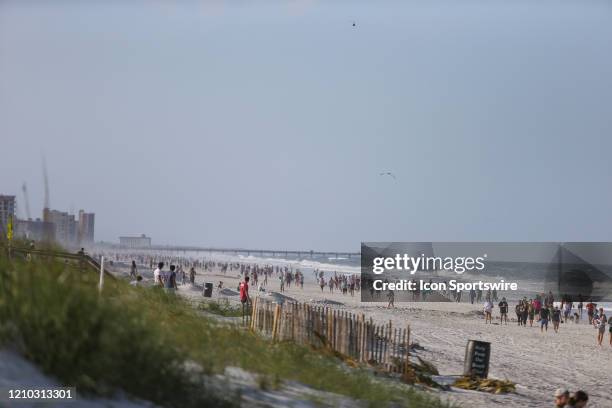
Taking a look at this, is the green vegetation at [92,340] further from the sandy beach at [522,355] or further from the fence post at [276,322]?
the sandy beach at [522,355]

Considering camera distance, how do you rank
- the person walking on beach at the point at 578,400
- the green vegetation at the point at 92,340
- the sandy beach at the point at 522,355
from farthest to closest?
the sandy beach at the point at 522,355
the person walking on beach at the point at 578,400
the green vegetation at the point at 92,340

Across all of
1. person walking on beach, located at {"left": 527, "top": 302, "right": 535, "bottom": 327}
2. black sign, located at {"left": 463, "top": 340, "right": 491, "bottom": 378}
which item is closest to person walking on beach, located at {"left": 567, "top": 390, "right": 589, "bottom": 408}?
black sign, located at {"left": 463, "top": 340, "right": 491, "bottom": 378}

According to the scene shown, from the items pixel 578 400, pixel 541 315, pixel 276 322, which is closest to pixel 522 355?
pixel 541 315

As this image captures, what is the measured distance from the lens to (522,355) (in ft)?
81.0

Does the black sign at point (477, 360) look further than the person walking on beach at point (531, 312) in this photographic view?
No

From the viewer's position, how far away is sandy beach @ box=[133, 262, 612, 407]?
15.4 m

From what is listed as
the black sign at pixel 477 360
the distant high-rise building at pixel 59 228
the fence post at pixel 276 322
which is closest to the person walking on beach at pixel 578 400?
the black sign at pixel 477 360

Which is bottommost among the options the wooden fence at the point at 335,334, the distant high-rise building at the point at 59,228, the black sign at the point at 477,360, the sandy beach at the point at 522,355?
the sandy beach at the point at 522,355

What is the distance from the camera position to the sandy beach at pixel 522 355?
1544 cm

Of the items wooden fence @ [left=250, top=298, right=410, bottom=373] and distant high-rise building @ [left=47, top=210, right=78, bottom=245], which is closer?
distant high-rise building @ [left=47, top=210, right=78, bottom=245]

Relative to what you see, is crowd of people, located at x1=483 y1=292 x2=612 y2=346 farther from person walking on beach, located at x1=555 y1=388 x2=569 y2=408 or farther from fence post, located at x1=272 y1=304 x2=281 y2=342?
person walking on beach, located at x1=555 y1=388 x2=569 y2=408

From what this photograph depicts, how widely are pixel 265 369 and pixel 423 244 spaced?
82.3 meters

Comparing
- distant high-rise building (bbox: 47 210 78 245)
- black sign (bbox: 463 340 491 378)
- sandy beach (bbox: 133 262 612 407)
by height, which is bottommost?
sandy beach (bbox: 133 262 612 407)

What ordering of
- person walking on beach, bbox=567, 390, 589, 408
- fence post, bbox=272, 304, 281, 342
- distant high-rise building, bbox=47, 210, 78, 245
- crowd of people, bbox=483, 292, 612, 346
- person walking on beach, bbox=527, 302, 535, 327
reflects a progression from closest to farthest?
distant high-rise building, bbox=47, 210, 78, 245
person walking on beach, bbox=567, 390, 589, 408
fence post, bbox=272, 304, 281, 342
crowd of people, bbox=483, 292, 612, 346
person walking on beach, bbox=527, 302, 535, 327
